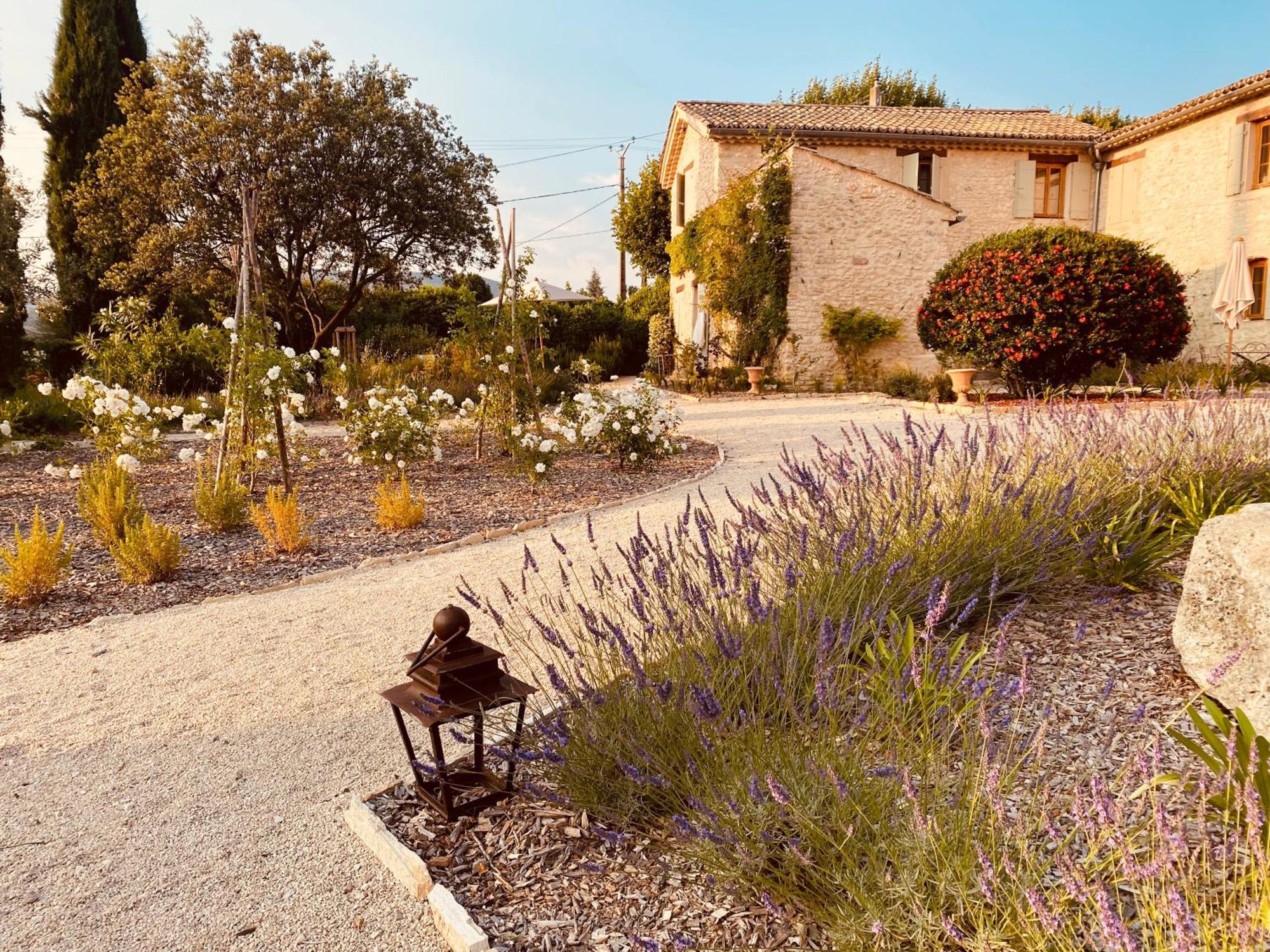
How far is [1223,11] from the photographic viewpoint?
9.59 metres

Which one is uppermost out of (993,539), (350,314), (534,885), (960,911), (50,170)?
(50,170)

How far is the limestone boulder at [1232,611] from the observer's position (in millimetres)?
2039

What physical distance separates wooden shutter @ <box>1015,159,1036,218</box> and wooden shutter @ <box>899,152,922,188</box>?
2235mm

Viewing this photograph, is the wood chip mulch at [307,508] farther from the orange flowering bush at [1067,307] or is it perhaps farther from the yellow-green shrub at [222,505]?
the orange flowering bush at [1067,307]

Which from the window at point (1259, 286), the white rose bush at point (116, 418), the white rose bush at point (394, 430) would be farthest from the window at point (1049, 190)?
the white rose bush at point (116, 418)

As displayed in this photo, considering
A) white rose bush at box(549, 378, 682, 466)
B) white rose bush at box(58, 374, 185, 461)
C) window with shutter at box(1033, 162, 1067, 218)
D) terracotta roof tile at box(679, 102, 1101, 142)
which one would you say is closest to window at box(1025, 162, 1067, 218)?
window with shutter at box(1033, 162, 1067, 218)

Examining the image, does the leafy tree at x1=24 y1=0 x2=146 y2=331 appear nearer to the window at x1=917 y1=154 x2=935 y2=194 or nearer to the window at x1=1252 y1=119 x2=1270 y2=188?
the window at x1=917 y1=154 x2=935 y2=194

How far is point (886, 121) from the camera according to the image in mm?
17531

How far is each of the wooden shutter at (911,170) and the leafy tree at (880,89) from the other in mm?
11885

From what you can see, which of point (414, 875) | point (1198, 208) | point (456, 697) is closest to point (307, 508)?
point (456, 697)

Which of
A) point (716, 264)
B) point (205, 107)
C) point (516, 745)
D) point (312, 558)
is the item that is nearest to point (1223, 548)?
point (516, 745)

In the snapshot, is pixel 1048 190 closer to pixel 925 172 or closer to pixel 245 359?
pixel 925 172

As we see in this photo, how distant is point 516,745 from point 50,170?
61.4 feet

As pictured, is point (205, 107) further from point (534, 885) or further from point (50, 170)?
point (534, 885)
